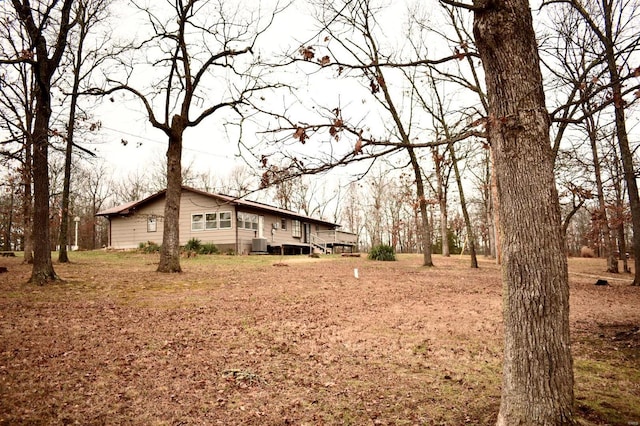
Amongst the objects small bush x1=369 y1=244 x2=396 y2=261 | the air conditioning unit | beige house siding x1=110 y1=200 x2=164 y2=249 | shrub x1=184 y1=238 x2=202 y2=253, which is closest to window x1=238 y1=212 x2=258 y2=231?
the air conditioning unit

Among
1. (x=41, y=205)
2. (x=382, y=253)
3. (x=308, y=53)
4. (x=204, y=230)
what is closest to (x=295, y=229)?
(x=204, y=230)

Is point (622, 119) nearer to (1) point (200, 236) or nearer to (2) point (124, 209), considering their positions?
(1) point (200, 236)

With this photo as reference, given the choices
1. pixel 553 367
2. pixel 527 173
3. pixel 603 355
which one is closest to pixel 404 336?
pixel 603 355

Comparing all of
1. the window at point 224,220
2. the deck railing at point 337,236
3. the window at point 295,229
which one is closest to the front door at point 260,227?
the window at point 224,220

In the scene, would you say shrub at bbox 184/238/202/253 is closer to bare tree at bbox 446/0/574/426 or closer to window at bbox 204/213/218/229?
window at bbox 204/213/218/229

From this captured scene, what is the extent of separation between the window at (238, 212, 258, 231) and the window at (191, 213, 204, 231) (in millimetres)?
2918

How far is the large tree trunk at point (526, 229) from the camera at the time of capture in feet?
9.43

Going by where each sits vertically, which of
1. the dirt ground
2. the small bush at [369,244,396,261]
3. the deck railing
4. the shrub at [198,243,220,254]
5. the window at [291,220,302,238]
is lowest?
the dirt ground

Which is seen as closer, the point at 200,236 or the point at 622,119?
the point at 622,119

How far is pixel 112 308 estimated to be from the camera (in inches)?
316

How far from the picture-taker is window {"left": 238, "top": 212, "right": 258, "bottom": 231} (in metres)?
28.4

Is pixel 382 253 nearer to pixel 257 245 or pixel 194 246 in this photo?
pixel 257 245

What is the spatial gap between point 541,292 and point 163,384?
410 cm

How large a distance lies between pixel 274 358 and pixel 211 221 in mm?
24158
